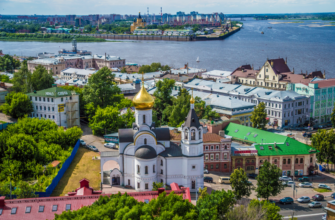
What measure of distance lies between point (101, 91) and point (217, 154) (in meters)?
17.8

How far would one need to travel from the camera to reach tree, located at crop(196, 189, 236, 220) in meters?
16.7

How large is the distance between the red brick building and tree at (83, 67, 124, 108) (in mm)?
16690

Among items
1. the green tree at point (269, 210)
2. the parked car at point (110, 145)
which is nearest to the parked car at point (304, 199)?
the green tree at point (269, 210)

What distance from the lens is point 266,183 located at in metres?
22.5

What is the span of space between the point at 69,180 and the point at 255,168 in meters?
13.0

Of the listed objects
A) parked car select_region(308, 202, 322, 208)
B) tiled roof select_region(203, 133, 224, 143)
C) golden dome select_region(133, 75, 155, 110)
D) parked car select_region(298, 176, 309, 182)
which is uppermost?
golden dome select_region(133, 75, 155, 110)

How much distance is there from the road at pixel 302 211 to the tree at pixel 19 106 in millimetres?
26423

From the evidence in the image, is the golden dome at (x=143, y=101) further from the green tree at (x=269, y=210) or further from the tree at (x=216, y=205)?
the green tree at (x=269, y=210)

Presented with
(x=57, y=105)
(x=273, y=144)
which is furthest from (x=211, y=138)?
(x=57, y=105)

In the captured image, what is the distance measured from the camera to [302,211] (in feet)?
73.7

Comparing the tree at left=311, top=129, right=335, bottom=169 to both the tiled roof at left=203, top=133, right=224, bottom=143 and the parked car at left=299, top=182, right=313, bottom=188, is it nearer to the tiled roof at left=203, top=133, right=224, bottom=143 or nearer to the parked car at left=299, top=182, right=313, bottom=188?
the parked car at left=299, top=182, right=313, bottom=188

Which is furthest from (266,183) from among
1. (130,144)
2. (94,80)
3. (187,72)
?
(187,72)

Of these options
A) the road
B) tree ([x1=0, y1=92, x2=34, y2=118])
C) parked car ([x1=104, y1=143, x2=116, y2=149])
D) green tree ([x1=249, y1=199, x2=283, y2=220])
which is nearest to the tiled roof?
the road

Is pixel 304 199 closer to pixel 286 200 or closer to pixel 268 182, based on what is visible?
pixel 286 200
